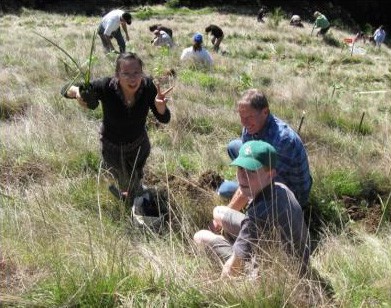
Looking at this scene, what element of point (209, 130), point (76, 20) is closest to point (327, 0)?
point (76, 20)

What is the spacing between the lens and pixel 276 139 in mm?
4195

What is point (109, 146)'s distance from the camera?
15.7ft

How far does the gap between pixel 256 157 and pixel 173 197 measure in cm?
97

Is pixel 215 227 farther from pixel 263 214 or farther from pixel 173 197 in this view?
pixel 263 214

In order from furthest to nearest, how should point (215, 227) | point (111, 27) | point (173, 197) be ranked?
point (111, 27) < point (215, 227) < point (173, 197)

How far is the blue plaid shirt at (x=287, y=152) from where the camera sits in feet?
13.8

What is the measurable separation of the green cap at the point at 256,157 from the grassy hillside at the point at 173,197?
21.5 inches

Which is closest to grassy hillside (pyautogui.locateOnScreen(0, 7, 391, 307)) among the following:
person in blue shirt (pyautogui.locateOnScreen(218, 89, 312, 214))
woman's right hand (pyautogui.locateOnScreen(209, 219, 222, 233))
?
woman's right hand (pyautogui.locateOnScreen(209, 219, 222, 233))

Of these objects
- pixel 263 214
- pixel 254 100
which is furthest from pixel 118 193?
pixel 263 214

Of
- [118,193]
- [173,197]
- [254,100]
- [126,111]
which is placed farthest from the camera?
[126,111]

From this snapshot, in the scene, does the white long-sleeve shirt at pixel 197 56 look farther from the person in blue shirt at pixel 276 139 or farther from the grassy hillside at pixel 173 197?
the person in blue shirt at pixel 276 139

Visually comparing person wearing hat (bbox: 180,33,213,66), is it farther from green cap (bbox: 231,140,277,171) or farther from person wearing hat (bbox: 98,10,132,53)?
green cap (bbox: 231,140,277,171)

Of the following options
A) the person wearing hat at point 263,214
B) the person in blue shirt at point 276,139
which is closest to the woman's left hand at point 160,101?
the person in blue shirt at point 276,139

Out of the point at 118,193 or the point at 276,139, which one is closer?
the point at 276,139
